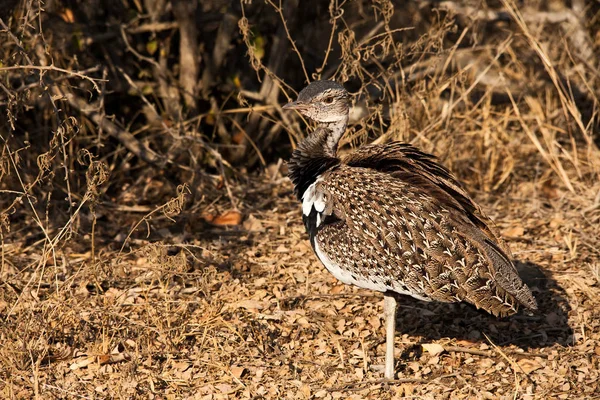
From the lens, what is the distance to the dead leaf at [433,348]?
5.21 metres

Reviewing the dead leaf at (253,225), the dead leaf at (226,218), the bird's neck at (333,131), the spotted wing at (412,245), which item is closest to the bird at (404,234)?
the spotted wing at (412,245)

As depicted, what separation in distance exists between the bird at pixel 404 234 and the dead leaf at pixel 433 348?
1.27 feet

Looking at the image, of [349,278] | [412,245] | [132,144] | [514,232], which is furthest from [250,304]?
[514,232]

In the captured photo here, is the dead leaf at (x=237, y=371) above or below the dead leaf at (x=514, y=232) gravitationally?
below

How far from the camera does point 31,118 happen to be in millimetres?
7324

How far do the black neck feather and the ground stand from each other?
0.73 m

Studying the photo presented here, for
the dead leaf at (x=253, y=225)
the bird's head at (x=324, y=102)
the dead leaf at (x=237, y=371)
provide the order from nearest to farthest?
the dead leaf at (x=237, y=371), the bird's head at (x=324, y=102), the dead leaf at (x=253, y=225)

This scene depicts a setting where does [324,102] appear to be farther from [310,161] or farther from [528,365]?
[528,365]

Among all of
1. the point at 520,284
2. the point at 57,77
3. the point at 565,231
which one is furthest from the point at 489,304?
the point at 57,77

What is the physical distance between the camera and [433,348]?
5.23 m

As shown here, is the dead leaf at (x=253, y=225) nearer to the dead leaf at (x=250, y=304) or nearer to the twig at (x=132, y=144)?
the twig at (x=132, y=144)

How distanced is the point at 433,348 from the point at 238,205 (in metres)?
2.34

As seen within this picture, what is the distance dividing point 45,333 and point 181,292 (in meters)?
1.00

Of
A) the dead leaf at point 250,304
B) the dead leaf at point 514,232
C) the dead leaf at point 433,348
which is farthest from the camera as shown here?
the dead leaf at point 514,232
